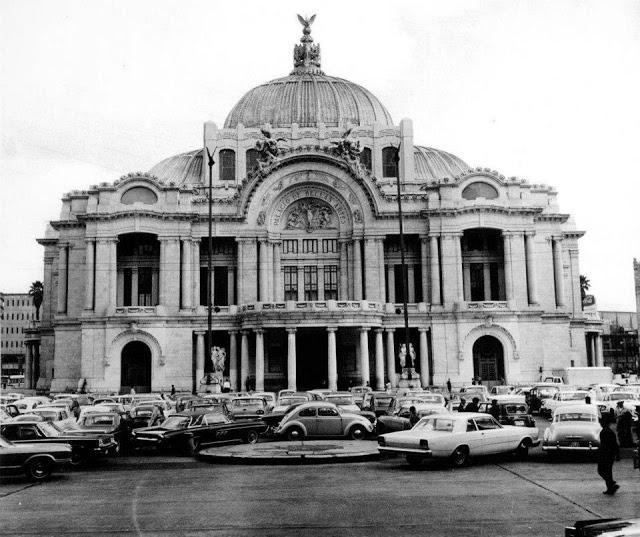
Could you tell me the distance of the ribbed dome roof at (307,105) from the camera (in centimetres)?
8338

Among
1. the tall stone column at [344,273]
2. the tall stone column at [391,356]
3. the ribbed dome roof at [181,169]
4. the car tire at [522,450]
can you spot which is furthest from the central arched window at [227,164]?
the car tire at [522,450]

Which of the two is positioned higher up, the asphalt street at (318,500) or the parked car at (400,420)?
the parked car at (400,420)

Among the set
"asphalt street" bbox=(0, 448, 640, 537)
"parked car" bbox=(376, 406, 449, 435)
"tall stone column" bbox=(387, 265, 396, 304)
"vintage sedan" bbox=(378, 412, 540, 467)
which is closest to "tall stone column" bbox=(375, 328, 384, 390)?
"tall stone column" bbox=(387, 265, 396, 304)

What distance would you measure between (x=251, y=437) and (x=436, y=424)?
8.65 m

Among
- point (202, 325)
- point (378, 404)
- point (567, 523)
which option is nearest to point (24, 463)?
point (567, 523)

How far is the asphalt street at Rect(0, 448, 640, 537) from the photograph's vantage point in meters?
15.9

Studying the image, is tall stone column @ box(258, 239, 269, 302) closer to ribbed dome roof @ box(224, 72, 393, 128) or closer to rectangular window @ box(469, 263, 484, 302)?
ribbed dome roof @ box(224, 72, 393, 128)

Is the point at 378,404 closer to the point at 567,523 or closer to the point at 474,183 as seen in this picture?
the point at 567,523

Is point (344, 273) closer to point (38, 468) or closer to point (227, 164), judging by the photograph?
point (227, 164)

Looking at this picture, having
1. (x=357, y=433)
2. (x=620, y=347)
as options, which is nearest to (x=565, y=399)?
(x=357, y=433)

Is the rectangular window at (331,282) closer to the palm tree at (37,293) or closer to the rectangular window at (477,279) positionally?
the rectangular window at (477,279)

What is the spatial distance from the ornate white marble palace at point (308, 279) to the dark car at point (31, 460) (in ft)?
137

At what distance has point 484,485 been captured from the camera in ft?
68.0

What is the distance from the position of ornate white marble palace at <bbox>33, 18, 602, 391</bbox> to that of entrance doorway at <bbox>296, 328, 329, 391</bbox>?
0.12 metres
